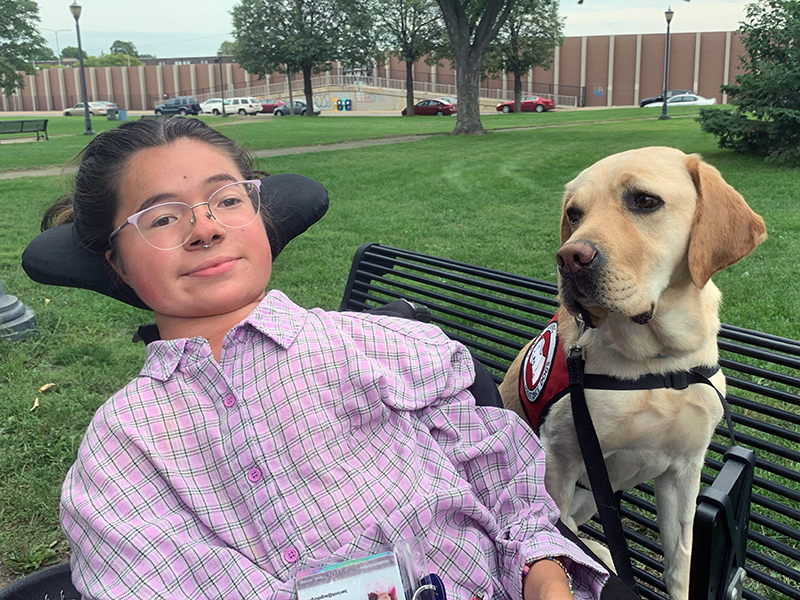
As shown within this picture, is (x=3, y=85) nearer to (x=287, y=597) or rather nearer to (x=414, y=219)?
(x=414, y=219)

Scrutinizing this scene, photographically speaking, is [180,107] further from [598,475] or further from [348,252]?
[598,475]

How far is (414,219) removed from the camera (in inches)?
376

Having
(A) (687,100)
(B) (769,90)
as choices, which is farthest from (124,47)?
(B) (769,90)

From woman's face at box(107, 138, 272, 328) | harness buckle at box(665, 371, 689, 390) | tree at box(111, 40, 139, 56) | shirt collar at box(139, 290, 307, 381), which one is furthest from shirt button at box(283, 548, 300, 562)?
tree at box(111, 40, 139, 56)

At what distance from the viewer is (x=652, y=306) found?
2.28m

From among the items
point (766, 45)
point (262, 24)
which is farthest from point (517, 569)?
point (262, 24)

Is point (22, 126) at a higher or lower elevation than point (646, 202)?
higher

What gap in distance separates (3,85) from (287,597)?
4974cm

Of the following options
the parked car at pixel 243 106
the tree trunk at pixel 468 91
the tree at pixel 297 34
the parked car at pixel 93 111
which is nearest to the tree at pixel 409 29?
the tree at pixel 297 34

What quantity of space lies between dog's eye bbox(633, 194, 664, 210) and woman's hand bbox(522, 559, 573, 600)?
1239 mm

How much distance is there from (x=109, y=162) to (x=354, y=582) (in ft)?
4.85

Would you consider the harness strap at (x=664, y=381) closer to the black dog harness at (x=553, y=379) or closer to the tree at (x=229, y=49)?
the black dog harness at (x=553, y=379)

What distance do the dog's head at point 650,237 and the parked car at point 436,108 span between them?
4560 cm

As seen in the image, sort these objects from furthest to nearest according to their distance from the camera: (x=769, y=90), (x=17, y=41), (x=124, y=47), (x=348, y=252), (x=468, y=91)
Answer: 1. (x=124, y=47)
2. (x=17, y=41)
3. (x=468, y=91)
4. (x=769, y=90)
5. (x=348, y=252)
